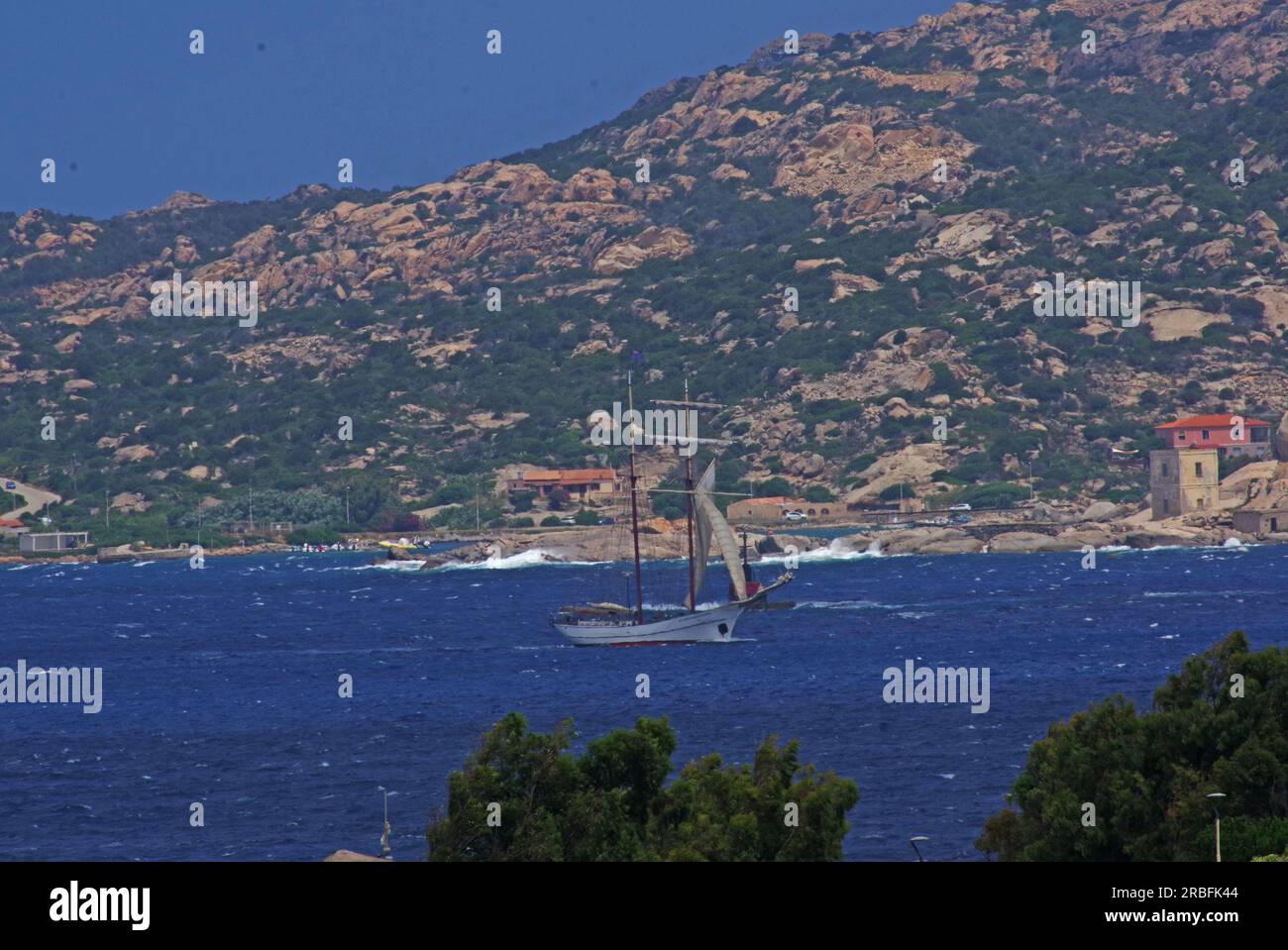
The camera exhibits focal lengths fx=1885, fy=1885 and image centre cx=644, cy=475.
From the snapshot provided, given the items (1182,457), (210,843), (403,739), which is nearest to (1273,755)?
(210,843)

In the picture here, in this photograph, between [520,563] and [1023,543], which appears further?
[520,563]

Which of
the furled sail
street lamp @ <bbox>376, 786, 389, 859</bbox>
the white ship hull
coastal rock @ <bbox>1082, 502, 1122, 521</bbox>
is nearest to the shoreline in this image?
coastal rock @ <bbox>1082, 502, 1122, 521</bbox>

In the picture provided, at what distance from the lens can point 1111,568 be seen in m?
154

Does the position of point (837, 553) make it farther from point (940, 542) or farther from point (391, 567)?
point (391, 567)

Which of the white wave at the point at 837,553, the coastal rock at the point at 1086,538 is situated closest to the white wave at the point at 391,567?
the white wave at the point at 837,553

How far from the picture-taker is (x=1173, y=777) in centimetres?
3062

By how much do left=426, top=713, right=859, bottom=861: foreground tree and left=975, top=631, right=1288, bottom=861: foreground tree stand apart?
11.9 feet

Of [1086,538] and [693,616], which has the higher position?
[1086,538]

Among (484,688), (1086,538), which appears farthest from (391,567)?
(484,688)

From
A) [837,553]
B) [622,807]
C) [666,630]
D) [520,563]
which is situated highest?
[622,807]

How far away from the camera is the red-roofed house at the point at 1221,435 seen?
185 meters

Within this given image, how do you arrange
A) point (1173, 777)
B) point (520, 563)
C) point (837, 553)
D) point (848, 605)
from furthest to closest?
point (520, 563) < point (837, 553) < point (848, 605) < point (1173, 777)

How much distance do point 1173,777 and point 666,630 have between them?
78.6 metres

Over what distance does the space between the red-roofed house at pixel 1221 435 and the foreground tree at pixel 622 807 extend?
159983 millimetres
